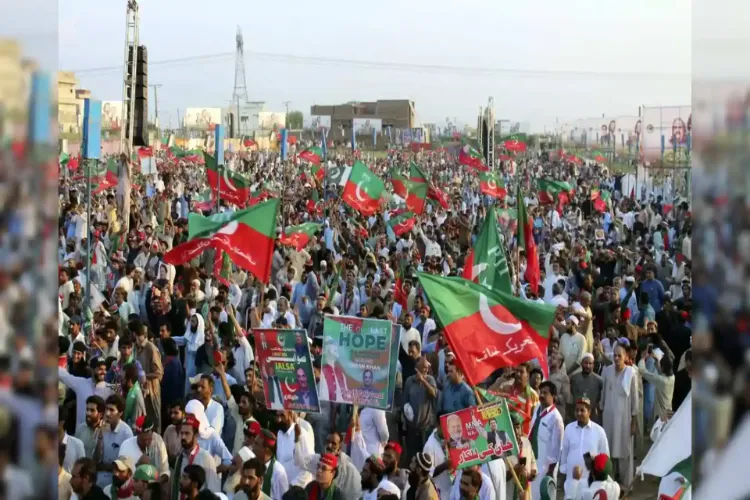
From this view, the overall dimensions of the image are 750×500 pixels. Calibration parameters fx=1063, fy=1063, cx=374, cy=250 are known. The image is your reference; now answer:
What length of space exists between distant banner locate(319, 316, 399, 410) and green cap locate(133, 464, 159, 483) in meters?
1.42

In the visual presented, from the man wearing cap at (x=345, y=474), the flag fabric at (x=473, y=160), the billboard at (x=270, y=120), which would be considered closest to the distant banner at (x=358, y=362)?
the man wearing cap at (x=345, y=474)

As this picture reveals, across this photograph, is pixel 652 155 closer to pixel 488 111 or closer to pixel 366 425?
pixel 488 111

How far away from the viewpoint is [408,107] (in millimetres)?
108375

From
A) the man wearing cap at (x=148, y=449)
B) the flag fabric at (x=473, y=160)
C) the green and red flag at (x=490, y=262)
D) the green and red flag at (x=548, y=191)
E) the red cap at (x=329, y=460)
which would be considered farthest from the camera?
the flag fabric at (x=473, y=160)

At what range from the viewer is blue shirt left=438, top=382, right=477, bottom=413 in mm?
7156

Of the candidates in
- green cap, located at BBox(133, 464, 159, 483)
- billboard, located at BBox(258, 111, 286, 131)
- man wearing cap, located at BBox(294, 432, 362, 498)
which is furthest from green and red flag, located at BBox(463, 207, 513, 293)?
billboard, located at BBox(258, 111, 286, 131)

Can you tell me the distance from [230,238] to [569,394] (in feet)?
10.3

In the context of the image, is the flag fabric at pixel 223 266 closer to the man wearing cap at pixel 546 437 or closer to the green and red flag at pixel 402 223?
the man wearing cap at pixel 546 437

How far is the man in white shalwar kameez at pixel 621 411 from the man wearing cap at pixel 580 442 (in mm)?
1534

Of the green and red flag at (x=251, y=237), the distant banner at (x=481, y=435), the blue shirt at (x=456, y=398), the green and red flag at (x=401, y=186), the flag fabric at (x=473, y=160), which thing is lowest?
the blue shirt at (x=456, y=398)

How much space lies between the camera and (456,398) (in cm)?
723

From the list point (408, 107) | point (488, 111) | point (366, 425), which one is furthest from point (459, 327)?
point (408, 107)

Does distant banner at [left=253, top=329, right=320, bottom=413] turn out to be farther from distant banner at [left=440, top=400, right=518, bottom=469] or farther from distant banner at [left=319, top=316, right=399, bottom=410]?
distant banner at [left=440, top=400, right=518, bottom=469]

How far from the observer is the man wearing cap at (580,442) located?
6457mm
